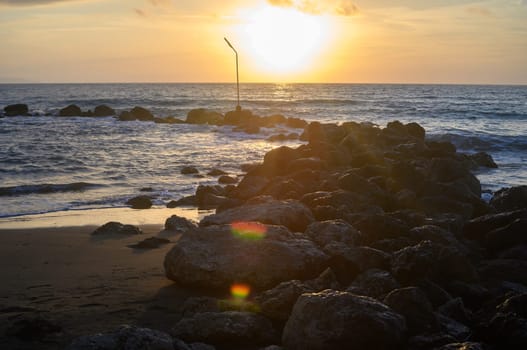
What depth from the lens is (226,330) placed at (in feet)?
15.1

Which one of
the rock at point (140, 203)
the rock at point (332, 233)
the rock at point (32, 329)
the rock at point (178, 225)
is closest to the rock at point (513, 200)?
the rock at point (332, 233)

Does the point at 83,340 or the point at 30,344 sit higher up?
the point at 83,340

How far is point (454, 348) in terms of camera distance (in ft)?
13.0

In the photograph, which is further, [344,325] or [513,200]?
[513,200]

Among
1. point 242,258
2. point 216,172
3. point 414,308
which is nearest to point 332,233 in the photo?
point 242,258

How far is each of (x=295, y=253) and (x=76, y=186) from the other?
31.9ft

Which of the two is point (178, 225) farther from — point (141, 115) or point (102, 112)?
point (102, 112)

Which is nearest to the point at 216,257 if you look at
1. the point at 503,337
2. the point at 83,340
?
the point at 83,340

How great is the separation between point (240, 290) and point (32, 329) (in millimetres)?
1864

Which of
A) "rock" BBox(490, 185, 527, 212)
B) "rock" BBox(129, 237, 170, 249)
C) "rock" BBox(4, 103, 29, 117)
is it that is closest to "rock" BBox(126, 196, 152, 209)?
"rock" BBox(129, 237, 170, 249)

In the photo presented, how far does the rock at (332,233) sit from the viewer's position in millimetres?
6578

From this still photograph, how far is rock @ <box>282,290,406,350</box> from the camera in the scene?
13.5 feet

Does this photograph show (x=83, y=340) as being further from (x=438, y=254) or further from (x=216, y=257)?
(x=438, y=254)

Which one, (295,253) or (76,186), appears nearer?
(295,253)
